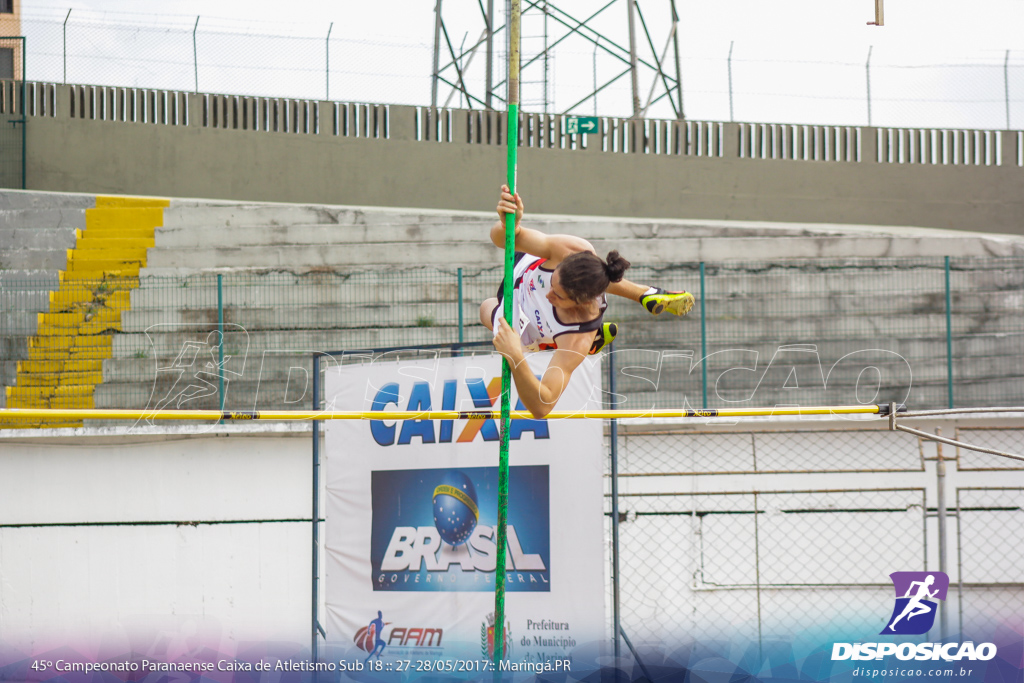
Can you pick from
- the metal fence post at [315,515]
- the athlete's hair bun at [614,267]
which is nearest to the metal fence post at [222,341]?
the metal fence post at [315,515]

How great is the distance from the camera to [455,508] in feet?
20.5

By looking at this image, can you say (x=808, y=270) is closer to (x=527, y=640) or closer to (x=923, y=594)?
(x=923, y=594)

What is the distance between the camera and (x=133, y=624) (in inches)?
364

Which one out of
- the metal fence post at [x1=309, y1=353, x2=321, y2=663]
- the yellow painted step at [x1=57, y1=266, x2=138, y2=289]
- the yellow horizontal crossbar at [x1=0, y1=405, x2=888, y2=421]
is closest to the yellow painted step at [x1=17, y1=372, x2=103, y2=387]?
the yellow painted step at [x1=57, y1=266, x2=138, y2=289]

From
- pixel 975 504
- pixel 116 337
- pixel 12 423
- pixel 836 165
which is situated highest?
pixel 836 165

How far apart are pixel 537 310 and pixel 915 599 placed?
3017mm

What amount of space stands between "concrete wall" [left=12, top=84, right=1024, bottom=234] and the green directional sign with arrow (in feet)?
0.45

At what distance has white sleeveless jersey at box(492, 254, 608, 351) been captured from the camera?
483 cm

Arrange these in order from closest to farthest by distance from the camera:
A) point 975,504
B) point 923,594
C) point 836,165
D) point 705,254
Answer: point 923,594
point 975,504
point 705,254
point 836,165

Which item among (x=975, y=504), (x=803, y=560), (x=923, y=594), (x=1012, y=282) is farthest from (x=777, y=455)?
(x=1012, y=282)

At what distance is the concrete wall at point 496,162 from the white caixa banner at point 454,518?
9.25 metres

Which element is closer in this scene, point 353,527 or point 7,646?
point 353,527

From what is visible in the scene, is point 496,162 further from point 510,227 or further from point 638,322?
point 510,227

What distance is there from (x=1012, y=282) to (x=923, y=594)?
6.90 m
